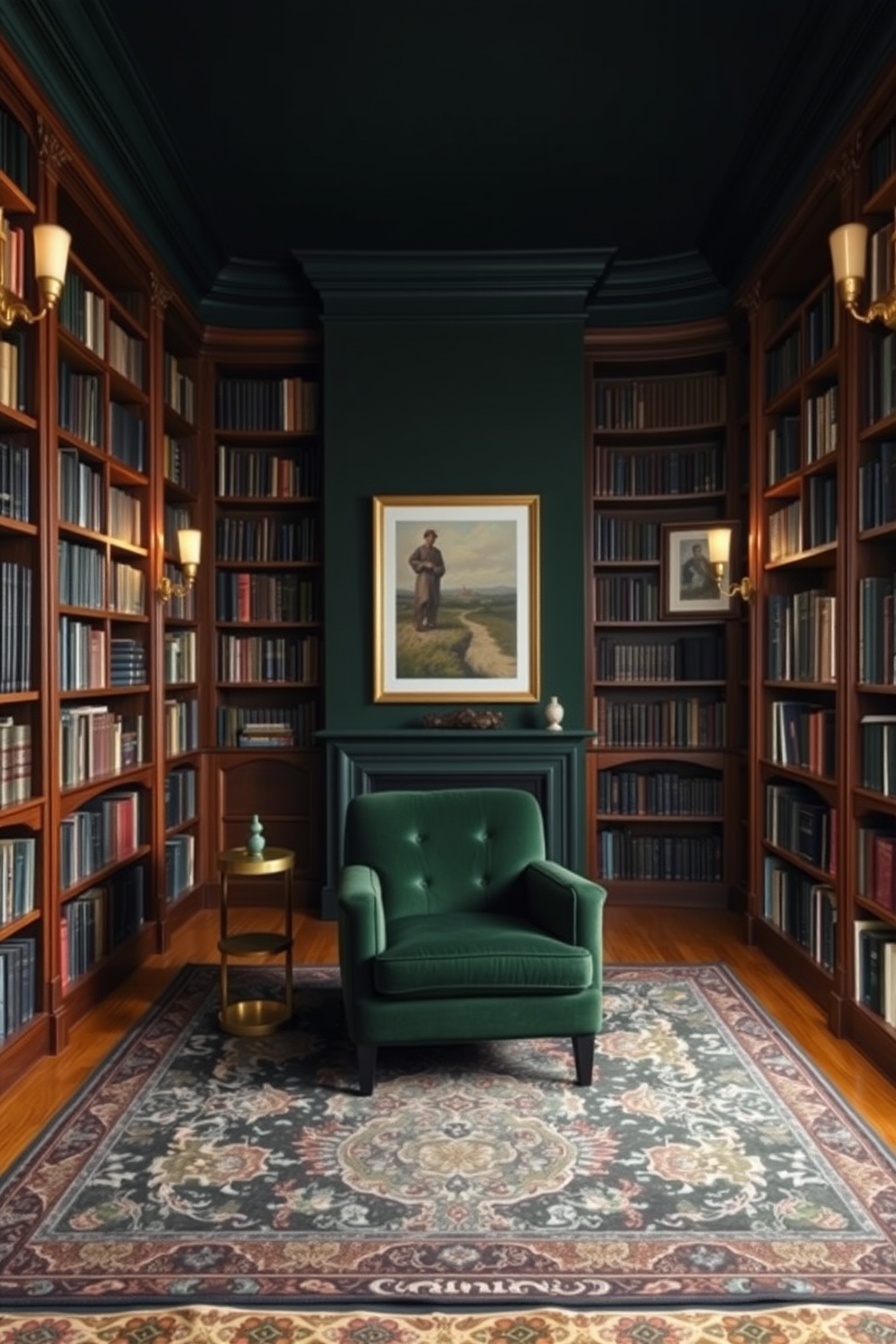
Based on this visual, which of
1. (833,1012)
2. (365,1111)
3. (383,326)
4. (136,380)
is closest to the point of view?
(365,1111)

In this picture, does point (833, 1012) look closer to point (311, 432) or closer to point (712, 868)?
point (712, 868)

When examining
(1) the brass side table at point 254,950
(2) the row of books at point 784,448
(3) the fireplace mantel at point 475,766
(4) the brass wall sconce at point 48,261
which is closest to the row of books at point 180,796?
(3) the fireplace mantel at point 475,766

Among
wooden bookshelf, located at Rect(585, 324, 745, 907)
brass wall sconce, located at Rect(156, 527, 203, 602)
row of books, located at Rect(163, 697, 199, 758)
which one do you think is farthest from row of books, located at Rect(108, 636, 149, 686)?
wooden bookshelf, located at Rect(585, 324, 745, 907)

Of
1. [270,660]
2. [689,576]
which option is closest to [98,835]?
[270,660]

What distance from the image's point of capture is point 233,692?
6.10m

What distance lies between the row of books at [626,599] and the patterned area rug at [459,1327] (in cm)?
413

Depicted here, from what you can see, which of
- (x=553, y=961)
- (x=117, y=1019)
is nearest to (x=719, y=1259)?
(x=553, y=961)

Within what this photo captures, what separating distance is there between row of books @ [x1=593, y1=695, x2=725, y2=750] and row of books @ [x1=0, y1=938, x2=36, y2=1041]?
334 cm

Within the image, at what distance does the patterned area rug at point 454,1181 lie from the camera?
2.25 m

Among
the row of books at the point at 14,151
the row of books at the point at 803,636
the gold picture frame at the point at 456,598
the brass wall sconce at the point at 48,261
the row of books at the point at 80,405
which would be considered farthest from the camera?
the gold picture frame at the point at 456,598

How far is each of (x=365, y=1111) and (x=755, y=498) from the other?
11.4 feet

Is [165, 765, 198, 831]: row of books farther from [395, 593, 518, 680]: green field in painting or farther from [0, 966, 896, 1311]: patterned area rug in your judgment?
[0, 966, 896, 1311]: patterned area rug

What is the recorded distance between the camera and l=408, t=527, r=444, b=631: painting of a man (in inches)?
221

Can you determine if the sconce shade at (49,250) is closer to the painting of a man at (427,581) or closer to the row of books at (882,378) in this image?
the row of books at (882,378)
